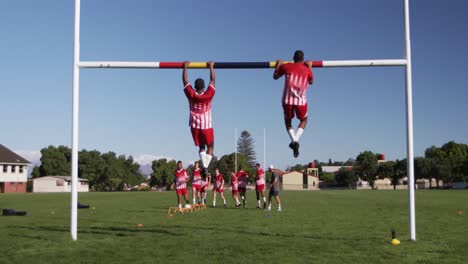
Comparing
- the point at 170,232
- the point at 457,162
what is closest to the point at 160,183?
the point at 457,162

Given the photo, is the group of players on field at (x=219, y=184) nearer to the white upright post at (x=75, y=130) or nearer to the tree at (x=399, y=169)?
the white upright post at (x=75, y=130)

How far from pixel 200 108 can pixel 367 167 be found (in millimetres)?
99711

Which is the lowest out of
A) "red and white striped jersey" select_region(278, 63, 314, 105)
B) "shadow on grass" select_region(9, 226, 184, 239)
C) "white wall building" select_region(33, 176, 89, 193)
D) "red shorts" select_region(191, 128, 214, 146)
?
"white wall building" select_region(33, 176, 89, 193)

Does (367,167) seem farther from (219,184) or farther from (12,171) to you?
(219,184)

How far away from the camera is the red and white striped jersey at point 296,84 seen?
8609 millimetres

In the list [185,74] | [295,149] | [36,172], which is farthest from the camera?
[36,172]

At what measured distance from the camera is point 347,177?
11031 cm

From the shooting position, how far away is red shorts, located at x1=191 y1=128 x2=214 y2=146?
894cm

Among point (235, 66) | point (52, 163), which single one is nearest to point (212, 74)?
point (235, 66)

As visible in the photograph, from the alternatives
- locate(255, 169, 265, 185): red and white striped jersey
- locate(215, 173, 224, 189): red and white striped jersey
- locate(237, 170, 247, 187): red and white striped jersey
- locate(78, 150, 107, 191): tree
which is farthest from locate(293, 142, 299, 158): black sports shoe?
locate(78, 150, 107, 191): tree

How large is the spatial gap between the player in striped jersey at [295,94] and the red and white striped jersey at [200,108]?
1.49m

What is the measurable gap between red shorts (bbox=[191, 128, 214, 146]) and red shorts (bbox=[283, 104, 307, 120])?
5.07 feet

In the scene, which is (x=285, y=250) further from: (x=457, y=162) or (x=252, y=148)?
(x=252, y=148)

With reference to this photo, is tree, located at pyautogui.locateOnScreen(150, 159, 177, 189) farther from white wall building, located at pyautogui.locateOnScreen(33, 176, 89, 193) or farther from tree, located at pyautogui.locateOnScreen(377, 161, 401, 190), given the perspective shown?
tree, located at pyautogui.locateOnScreen(377, 161, 401, 190)
